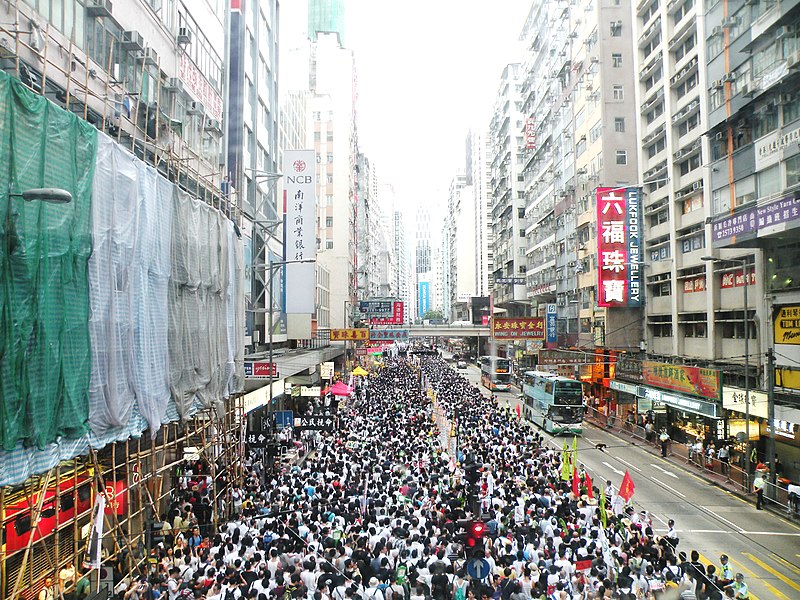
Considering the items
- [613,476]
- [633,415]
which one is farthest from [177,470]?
[633,415]

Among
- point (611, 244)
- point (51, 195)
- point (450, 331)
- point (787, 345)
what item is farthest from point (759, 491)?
point (450, 331)

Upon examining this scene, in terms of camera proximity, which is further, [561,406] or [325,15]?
[325,15]

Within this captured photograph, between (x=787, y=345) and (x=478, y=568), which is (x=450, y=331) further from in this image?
(x=478, y=568)

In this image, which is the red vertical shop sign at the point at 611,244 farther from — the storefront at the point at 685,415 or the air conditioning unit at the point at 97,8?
the air conditioning unit at the point at 97,8

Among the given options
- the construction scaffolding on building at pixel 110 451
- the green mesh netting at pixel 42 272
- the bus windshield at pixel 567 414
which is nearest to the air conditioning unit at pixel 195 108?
the construction scaffolding on building at pixel 110 451

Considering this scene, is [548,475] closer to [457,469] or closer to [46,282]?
[457,469]
